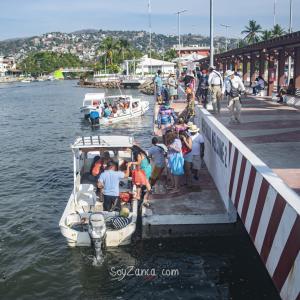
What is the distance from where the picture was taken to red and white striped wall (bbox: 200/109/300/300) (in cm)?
546

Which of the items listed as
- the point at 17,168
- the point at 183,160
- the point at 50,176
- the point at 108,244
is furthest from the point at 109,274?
the point at 17,168

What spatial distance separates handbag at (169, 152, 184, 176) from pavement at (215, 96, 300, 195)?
171cm

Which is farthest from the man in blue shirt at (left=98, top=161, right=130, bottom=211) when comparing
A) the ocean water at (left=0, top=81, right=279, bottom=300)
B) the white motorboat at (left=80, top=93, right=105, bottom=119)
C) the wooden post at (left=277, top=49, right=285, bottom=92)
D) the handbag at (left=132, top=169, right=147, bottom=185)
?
the white motorboat at (left=80, top=93, right=105, bottom=119)

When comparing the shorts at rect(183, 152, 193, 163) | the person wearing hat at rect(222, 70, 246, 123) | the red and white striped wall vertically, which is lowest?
the shorts at rect(183, 152, 193, 163)

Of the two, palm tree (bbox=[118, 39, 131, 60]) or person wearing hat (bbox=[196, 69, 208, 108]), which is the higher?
palm tree (bbox=[118, 39, 131, 60])

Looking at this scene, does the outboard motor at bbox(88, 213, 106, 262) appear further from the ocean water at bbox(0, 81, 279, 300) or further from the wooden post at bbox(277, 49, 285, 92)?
the wooden post at bbox(277, 49, 285, 92)

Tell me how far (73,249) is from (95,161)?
3.62 m

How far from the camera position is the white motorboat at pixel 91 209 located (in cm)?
1100

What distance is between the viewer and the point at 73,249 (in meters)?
11.8

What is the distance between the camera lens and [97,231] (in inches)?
425

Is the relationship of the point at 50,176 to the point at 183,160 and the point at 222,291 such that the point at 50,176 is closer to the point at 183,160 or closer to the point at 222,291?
the point at 183,160

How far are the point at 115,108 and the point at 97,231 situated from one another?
30.9 meters

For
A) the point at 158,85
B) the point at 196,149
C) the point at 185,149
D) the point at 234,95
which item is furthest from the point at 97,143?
the point at 158,85

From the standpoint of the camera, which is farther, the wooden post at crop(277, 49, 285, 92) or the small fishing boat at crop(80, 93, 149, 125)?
the small fishing boat at crop(80, 93, 149, 125)
